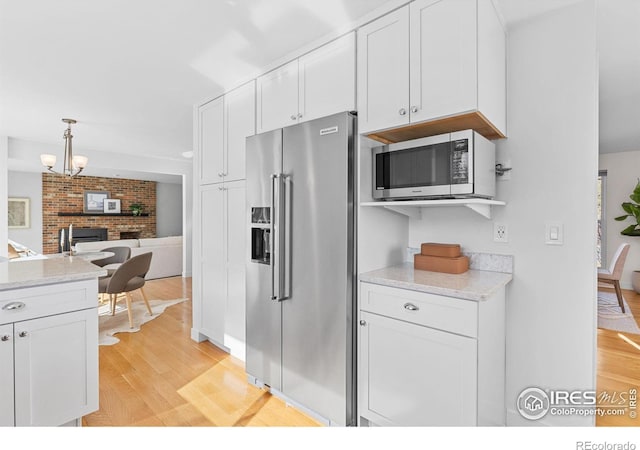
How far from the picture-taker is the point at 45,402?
5.71ft

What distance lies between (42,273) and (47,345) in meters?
0.40

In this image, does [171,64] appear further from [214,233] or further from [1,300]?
[1,300]

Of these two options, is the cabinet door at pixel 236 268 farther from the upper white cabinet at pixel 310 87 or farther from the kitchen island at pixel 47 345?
the kitchen island at pixel 47 345

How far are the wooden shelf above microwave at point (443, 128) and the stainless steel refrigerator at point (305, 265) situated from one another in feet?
0.83

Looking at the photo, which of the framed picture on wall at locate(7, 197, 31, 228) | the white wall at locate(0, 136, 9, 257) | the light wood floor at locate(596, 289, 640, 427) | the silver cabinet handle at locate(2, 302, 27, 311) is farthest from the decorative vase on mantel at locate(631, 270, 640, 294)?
the framed picture on wall at locate(7, 197, 31, 228)

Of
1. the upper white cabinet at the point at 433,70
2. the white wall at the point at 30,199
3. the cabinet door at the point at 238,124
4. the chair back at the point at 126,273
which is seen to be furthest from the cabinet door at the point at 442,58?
the white wall at the point at 30,199

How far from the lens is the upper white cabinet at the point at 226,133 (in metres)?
2.76

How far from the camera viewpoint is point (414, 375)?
5.44ft

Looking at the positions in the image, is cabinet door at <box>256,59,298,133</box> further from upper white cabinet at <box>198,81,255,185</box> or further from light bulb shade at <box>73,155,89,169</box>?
light bulb shade at <box>73,155,89,169</box>

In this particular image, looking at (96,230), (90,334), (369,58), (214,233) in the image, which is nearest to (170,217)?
(96,230)

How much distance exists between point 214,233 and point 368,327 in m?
1.86

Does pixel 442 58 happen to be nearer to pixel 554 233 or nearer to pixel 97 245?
pixel 554 233

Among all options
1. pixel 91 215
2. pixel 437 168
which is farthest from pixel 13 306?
pixel 91 215
